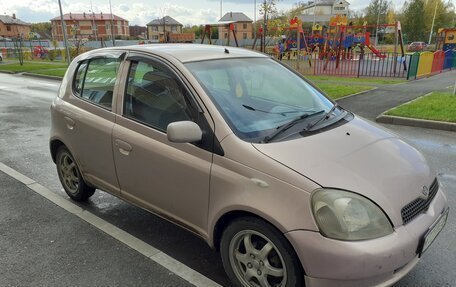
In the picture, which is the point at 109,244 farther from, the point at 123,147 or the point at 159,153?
the point at 159,153

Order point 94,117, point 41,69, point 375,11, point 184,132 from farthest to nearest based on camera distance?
point 375,11, point 41,69, point 94,117, point 184,132

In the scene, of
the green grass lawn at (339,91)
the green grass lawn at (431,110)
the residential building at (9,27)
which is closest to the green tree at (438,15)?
the green grass lawn at (339,91)

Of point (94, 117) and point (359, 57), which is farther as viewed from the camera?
point (359, 57)

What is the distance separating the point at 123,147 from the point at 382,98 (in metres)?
9.76

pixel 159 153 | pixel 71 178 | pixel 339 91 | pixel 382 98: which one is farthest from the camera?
pixel 339 91

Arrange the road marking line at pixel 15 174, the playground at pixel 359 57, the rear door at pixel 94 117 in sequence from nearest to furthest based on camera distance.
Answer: the rear door at pixel 94 117, the road marking line at pixel 15 174, the playground at pixel 359 57

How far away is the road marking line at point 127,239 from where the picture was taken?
303cm

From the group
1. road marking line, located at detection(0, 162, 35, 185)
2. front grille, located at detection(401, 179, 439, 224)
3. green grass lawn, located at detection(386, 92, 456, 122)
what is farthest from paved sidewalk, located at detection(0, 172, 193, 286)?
green grass lawn, located at detection(386, 92, 456, 122)

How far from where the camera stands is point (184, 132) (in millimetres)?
2674

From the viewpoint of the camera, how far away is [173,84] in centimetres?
311

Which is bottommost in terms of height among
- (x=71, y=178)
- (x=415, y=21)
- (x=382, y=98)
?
(x=382, y=98)

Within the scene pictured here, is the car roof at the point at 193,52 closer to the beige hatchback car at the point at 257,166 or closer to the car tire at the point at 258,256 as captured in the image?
the beige hatchback car at the point at 257,166

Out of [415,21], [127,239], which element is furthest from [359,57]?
[415,21]

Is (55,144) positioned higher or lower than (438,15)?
A: lower
